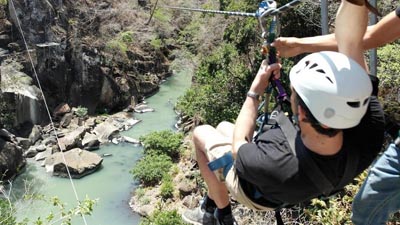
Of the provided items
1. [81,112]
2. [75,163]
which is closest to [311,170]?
[75,163]

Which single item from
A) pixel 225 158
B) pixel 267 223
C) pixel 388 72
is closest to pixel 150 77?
pixel 388 72

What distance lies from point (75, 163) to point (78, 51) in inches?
252

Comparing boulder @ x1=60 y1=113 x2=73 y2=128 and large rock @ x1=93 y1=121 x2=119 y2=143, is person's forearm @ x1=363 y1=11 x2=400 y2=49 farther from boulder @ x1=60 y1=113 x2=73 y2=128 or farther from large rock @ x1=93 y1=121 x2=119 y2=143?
boulder @ x1=60 y1=113 x2=73 y2=128

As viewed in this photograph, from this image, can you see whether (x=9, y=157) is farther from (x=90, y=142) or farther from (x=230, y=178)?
(x=230, y=178)

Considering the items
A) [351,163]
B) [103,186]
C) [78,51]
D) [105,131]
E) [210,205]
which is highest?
[351,163]

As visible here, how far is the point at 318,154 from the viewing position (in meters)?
1.47

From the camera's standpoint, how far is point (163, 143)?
13.4 meters

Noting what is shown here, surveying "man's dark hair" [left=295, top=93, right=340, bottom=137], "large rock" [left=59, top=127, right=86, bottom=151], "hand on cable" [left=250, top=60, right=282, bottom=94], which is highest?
"hand on cable" [left=250, top=60, right=282, bottom=94]

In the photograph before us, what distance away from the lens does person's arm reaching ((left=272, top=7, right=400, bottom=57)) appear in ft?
5.49

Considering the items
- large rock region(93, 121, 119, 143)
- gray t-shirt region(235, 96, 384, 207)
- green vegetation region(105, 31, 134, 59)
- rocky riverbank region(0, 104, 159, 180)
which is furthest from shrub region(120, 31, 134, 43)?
gray t-shirt region(235, 96, 384, 207)

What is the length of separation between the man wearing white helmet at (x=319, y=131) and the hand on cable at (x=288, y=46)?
207mm

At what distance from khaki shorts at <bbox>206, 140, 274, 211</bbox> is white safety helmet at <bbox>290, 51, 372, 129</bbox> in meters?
0.52

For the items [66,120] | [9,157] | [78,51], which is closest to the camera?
[9,157]

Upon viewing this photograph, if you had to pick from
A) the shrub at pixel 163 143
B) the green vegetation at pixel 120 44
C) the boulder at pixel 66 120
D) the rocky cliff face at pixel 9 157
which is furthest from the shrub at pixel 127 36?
the rocky cliff face at pixel 9 157
